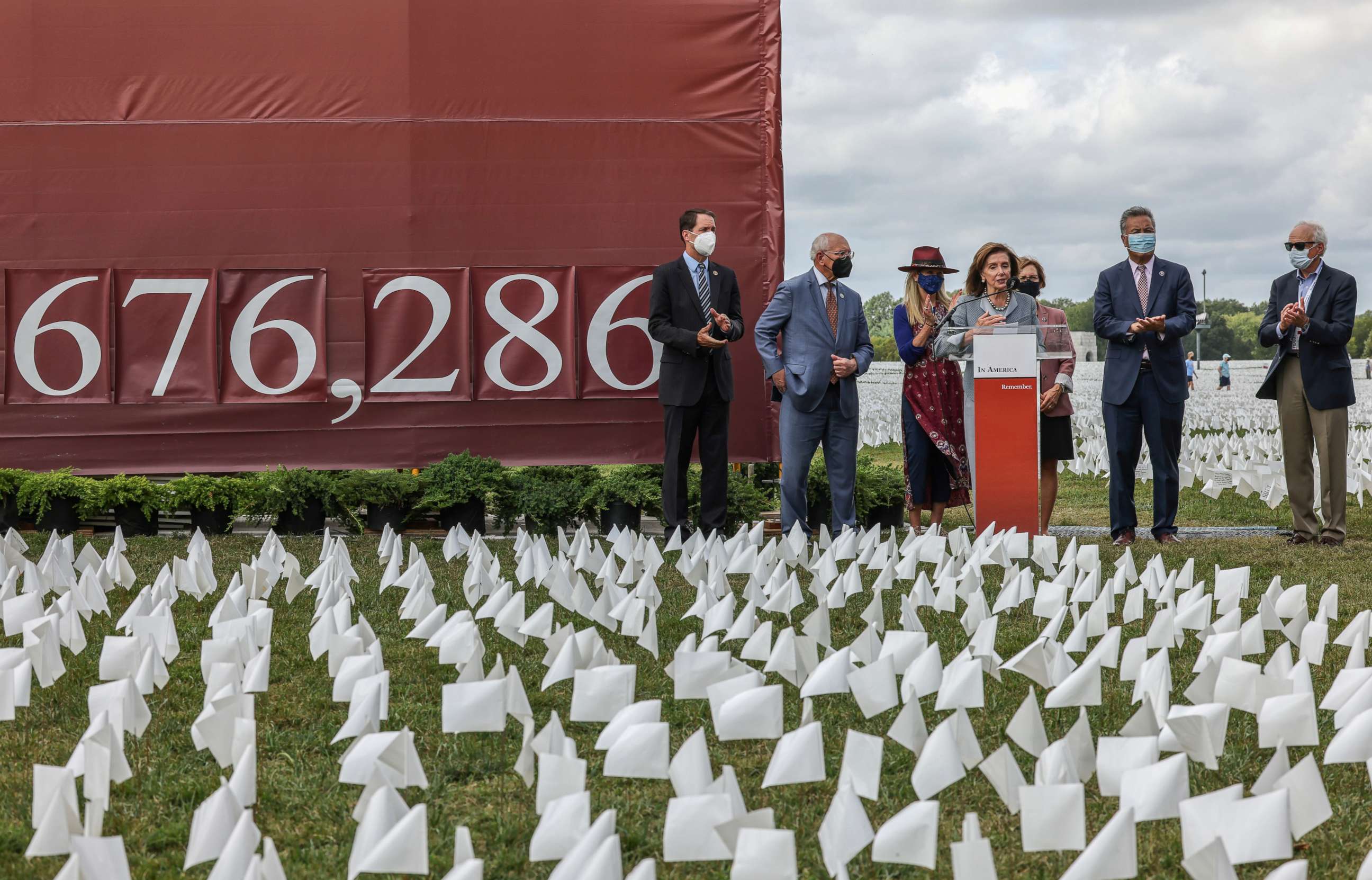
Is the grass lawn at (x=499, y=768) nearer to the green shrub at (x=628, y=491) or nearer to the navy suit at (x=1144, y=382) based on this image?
the navy suit at (x=1144, y=382)

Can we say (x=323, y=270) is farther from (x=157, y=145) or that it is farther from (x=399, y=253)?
(x=157, y=145)

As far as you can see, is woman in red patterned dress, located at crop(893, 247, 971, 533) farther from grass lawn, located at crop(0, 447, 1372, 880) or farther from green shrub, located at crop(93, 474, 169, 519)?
green shrub, located at crop(93, 474, 169, 519)

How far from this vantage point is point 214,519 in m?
9.55

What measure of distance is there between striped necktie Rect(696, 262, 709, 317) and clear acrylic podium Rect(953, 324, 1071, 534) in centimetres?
160

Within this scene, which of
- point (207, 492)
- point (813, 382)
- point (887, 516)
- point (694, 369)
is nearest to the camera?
point (813, 382)

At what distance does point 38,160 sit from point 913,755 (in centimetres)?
831

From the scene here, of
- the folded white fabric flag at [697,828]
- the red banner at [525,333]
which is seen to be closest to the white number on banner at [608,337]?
the red banner at [525,333]

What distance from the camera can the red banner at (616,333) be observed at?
9.59m

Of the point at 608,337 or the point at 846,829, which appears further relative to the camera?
the point at 608,337

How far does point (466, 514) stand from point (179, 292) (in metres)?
2.59

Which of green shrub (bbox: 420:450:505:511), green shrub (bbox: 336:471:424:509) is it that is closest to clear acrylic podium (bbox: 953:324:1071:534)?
green shrub (bbox: 420:450:505:511)

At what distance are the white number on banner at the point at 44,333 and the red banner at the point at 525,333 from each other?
2.73 metres

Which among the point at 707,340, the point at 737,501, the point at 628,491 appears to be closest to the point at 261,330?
the point at 628,491

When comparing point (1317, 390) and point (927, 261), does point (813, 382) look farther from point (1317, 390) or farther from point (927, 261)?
point (1317, 390)
